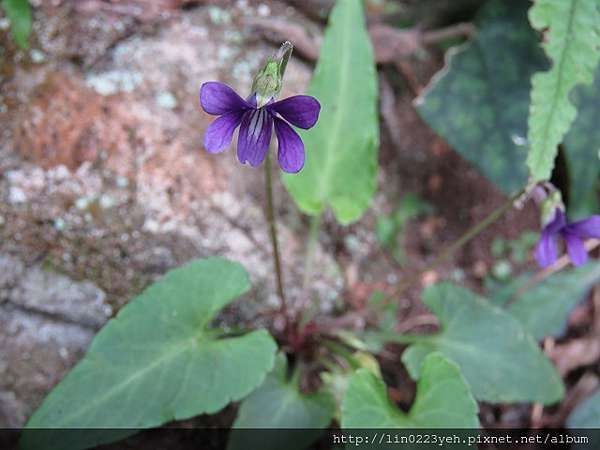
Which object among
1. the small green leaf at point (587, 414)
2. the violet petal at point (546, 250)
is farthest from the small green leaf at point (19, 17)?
the small green leaf at point (587, 414)

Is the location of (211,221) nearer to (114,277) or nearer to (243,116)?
(114,277)

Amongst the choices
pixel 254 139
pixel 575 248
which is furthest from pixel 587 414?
pixel 254 139

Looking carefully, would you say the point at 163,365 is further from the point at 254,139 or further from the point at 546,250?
the point at 546,250

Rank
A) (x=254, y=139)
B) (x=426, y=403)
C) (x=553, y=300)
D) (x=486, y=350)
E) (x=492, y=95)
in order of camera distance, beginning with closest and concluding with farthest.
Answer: (x=254, y=139), (x=426, y=403), (x=486, y=350), (x=553, y=300), (x=492, y=95)

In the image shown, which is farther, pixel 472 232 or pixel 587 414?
pixel 587 414

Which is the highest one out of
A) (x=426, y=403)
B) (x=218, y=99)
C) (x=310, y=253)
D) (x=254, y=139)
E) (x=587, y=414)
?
(x=218, y=99)
